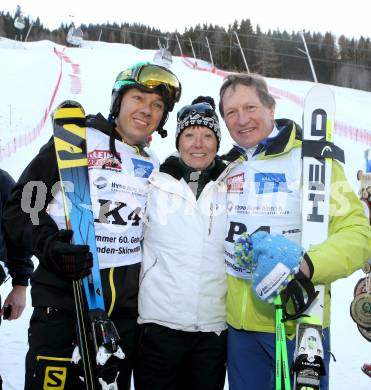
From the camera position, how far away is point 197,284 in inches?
99.6

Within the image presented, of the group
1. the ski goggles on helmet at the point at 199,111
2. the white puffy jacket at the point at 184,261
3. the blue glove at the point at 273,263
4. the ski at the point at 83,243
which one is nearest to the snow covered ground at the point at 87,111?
the ski at the point at 83,243

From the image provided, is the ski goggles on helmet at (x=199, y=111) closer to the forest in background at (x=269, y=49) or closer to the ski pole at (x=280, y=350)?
the ski pole at (x=280, y=350)

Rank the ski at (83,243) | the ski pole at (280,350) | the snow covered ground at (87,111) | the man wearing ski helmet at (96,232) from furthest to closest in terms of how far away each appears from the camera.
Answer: the snow covered ground at (87,111) → the man wearing ski helmet at (96,232) → the ski at (83,243) → the ski pole at (280,350)

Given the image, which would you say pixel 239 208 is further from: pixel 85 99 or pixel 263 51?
pixel 263 51

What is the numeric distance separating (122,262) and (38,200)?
1.90 ft

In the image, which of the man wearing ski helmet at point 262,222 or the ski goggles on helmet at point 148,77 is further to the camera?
the ski goggles on helmet at point 148,77

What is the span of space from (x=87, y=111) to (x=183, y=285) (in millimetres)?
17681

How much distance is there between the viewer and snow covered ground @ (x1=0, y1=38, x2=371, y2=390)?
417 centimetres

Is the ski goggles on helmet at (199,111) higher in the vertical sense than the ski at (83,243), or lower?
higher

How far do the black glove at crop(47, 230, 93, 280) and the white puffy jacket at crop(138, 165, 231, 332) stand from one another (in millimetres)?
443

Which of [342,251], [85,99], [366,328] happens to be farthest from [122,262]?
[85,99]

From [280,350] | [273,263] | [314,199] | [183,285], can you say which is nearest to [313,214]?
[314,199]

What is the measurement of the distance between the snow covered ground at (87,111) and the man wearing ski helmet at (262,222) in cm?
172

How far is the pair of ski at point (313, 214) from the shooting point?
2078 mm
